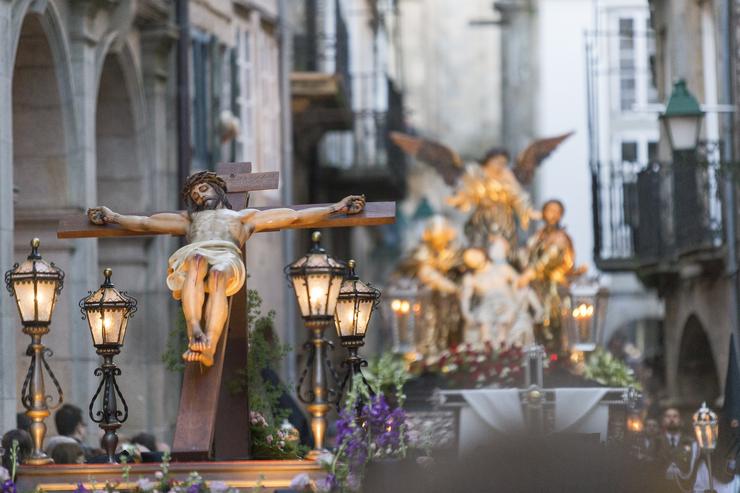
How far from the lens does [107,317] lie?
14469 millimetres

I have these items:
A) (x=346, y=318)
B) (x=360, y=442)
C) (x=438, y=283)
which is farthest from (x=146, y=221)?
(x=438, y=283)

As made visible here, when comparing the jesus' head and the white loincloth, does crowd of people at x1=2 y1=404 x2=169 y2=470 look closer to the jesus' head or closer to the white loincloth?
the white loincloth

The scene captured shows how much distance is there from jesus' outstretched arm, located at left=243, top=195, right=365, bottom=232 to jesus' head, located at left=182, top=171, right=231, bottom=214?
20 cm

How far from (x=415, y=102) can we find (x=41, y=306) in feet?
152

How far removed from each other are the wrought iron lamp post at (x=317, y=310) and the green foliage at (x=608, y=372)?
9832mm

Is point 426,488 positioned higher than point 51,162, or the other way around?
point 51,162

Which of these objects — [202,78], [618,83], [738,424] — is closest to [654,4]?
[202,78]

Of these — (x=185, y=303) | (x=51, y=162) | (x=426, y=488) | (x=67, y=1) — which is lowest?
(x=426, y=488)

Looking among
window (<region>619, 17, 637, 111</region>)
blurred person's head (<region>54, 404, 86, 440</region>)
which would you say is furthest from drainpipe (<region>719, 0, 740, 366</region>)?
window (<region>619, 17, 637, 111</region>)

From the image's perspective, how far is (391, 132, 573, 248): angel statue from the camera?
3212cm

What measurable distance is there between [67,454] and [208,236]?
303 cm

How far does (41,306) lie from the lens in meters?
13.4

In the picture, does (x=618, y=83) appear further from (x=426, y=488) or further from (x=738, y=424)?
(x=426, y=488)

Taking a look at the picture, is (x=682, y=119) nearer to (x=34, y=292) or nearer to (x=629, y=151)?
(x=34, y=292)
